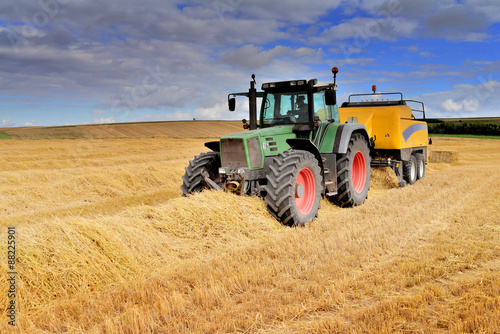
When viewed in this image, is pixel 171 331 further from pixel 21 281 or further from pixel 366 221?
pixel 366 221

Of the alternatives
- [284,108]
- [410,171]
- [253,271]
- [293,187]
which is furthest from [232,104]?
[410,171]

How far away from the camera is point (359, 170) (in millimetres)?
8695

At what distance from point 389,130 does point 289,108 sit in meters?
3.99

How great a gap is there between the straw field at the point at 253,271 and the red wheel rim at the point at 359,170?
1229 mm

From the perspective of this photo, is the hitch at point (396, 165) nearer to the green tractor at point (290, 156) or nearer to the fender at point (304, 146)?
the green tractor at point (290, 156)

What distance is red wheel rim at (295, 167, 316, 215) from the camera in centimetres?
652

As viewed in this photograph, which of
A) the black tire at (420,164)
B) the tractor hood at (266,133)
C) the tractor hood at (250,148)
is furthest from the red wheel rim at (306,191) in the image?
the black tire at (420,164)

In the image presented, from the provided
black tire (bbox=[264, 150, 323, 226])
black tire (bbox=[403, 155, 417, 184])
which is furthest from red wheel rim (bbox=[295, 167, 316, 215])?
black tire (bbox=[403, 155, 417, 184])

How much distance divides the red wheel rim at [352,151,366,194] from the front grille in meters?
3.23

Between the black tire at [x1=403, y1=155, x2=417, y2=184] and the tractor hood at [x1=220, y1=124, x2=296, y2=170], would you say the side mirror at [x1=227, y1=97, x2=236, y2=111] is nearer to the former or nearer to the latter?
the tractor hood at [x1=220, y1=124, x2=296, y2=170]

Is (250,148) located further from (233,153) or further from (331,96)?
(331,96)

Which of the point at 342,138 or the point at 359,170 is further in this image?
the point at 359,170

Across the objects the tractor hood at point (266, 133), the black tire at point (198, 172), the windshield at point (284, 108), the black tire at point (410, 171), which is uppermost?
the windshield at point (284, 108)

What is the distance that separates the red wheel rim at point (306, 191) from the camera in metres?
6.52
